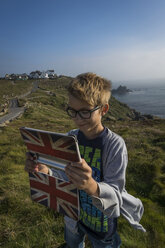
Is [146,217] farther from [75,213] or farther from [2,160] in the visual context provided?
[2,160]

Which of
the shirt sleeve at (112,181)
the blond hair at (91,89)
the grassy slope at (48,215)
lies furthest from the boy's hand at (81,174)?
the grassy slope at (48,215)

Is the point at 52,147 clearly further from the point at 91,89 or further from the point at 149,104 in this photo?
the point at 149,104

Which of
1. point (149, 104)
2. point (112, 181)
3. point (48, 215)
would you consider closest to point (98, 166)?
point (112, 181)

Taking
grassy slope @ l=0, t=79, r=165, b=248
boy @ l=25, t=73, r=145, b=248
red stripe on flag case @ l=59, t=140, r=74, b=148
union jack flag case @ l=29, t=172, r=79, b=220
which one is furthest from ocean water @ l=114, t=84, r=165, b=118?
red stripe on flag case @ l=59, t=140, r=74, b=148

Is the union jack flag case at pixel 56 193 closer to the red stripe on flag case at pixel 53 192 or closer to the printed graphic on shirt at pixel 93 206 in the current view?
the red stripe on flag case at pixel 53 192

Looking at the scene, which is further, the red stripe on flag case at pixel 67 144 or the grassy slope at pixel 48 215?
the grassy slope at pixel 48 215

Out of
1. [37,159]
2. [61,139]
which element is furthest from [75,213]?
[61,139]

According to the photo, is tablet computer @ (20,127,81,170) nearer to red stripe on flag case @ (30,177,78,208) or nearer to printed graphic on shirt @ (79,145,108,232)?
red stripe on flag case @ (30,177,78,208)

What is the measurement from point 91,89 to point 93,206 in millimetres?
1424

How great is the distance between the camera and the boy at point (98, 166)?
4.51 ft

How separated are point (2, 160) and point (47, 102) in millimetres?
44316

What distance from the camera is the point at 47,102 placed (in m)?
49.4

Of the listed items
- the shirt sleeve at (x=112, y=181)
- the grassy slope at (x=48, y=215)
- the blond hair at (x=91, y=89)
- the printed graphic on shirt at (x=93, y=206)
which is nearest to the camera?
the shirt sleeve at (x=112, y=181)

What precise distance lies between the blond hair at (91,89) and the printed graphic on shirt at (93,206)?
1.97 feet
